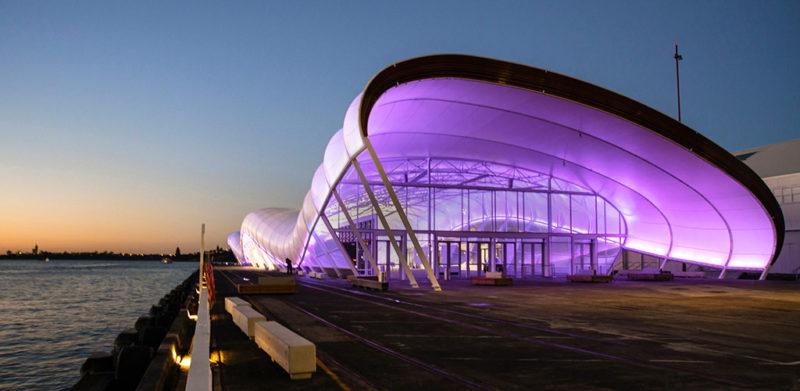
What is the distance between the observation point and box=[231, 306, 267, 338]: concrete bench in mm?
11773

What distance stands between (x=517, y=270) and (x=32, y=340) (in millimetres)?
31482

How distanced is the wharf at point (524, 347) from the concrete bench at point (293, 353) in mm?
143

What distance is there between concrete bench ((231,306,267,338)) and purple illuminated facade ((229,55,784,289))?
11.2 meters

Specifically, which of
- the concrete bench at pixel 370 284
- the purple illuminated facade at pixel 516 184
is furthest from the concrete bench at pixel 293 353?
the concrete bench at pixel 370 284

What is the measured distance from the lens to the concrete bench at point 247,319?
38.6 ft

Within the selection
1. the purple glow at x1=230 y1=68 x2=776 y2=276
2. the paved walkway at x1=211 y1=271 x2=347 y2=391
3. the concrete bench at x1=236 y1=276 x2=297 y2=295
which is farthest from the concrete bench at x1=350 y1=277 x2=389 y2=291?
the paved walkway at x1=211 y1=271 x2=347 y2=391

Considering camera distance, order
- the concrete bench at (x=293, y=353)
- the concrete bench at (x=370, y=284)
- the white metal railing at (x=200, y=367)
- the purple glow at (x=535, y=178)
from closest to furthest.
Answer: the white metal railing at (x=200, y=367) < the concrete bench at (x=293, y=353) < the concrete bench at (x=370, y=284) < the purple glow at (x=535, y=178)

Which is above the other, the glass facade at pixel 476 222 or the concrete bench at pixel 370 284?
the glass facade at pixel 476 222

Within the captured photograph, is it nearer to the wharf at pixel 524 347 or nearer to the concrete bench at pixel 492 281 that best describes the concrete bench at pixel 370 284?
the wharf at pixel 524 347

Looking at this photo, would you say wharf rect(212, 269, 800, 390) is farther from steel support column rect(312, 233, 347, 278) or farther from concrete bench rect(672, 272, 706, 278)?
concrete bench rect(672, 272, 706, 278)

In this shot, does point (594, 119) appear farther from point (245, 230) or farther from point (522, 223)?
point (245, 230)

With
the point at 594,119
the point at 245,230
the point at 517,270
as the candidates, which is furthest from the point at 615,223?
the point at 245,230

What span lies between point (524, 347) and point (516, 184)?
3314 centimetres

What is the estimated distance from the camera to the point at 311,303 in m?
19.8
